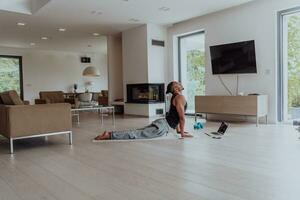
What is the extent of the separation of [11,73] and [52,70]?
1761mm

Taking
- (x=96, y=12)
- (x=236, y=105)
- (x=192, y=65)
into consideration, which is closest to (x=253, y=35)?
(x=236, y=105)

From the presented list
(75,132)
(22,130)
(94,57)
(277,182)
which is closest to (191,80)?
(75,132)

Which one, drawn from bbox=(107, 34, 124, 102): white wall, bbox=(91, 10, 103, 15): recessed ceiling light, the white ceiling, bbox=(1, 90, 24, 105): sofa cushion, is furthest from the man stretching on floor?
bbox=(107, 34, 124, 102): white wall

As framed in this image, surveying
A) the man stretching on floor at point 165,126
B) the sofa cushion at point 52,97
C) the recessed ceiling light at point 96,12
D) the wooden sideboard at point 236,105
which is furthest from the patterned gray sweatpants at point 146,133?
the sofa cushion at point 52,97

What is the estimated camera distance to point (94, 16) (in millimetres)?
7098

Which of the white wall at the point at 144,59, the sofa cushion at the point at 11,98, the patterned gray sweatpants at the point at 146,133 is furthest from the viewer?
the white wall at the point at 144,59

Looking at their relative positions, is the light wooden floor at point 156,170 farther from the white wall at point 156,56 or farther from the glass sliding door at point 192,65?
the white wall at point 156,56

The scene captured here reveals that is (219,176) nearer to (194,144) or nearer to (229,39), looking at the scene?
(194,144)

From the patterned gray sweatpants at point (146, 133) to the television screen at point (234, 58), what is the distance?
102 inches

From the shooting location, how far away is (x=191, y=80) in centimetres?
829

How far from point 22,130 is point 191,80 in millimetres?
5497

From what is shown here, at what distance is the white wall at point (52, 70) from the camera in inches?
476

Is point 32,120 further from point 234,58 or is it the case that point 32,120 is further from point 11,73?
point 11,73

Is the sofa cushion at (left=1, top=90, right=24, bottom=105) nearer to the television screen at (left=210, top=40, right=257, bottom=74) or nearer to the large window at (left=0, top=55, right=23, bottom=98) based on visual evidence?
the television screen at (left=210, top=40, right=257, bottom=74)
